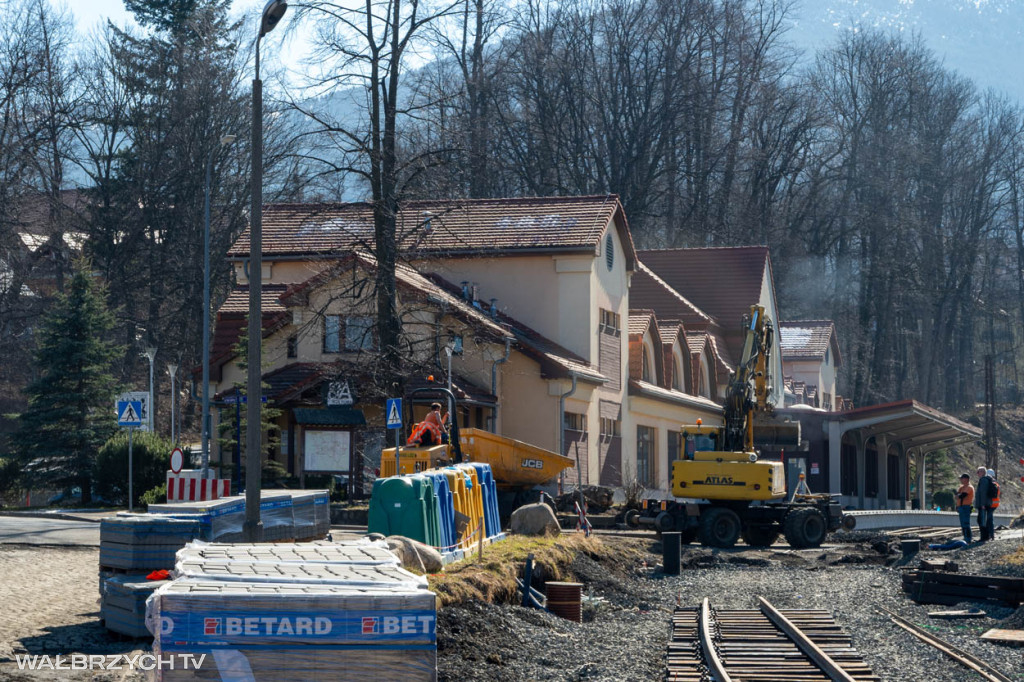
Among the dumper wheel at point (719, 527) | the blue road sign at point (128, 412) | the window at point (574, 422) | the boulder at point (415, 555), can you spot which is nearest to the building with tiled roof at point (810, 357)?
the window at point (574, 422)

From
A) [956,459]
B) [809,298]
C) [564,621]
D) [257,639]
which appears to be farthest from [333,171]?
[956,459]

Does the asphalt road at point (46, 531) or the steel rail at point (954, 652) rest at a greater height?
the asphalt road at point (46, 531)

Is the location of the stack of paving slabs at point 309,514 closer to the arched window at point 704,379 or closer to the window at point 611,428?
the window at point 611,428

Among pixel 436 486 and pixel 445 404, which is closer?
pixel 436 486

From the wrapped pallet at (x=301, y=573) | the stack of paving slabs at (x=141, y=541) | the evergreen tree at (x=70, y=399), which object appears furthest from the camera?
the evergreen tree at (x=70, y=399)

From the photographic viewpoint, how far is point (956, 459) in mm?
79312

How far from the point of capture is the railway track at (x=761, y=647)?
44.0ft

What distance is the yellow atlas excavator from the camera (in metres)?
29.8

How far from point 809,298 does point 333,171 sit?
4738cm

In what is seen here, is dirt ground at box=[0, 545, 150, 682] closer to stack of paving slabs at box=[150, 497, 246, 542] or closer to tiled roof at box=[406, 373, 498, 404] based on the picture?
stack of paving slabs at box=[150, 497, 246, 542]

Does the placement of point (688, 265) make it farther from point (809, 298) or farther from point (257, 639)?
point (257, 639)

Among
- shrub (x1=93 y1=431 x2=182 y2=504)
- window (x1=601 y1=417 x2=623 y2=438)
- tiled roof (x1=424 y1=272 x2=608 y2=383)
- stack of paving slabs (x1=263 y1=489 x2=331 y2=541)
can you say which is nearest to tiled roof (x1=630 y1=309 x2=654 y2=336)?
window (x1=601 y1=417 x2=623 y2=438)

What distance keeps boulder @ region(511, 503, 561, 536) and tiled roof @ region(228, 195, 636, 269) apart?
Result: 15.2m

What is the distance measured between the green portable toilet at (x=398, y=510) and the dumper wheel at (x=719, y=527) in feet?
43.3
